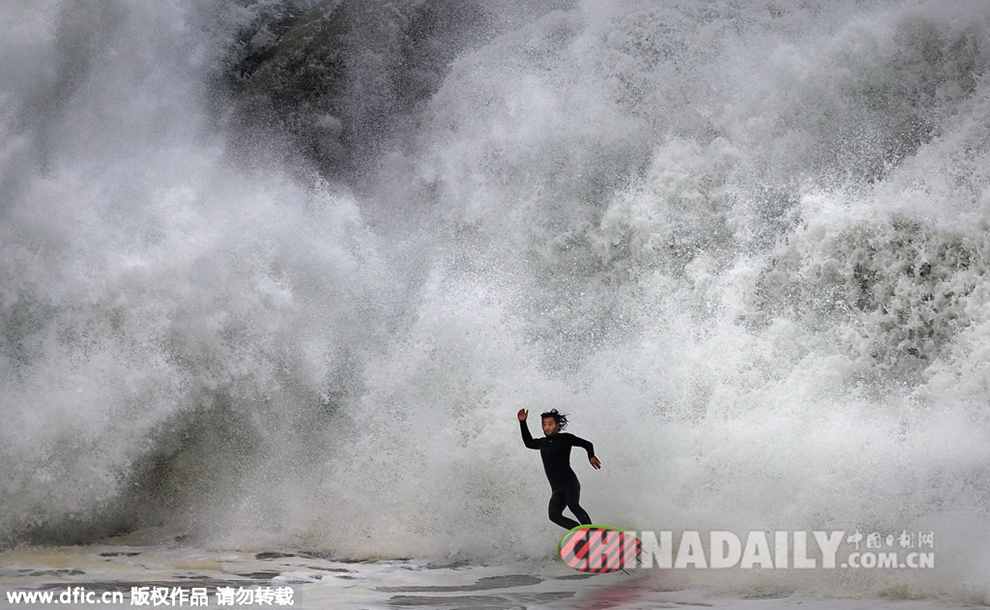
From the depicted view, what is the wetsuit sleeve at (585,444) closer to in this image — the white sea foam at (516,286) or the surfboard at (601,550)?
the surfboard at (601,550)

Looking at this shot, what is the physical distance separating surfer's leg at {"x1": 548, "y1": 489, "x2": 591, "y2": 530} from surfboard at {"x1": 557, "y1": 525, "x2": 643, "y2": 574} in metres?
0.24

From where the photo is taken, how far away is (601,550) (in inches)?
254

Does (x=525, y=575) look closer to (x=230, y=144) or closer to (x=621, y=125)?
(x=621, y=125)

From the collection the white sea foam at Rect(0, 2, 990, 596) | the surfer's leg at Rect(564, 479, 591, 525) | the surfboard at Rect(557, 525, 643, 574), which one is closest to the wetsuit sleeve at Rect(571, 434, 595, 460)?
the surfer's leg at Rect(564, 479, 591, 525)

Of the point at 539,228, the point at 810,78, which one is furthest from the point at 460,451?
the point at 810,78

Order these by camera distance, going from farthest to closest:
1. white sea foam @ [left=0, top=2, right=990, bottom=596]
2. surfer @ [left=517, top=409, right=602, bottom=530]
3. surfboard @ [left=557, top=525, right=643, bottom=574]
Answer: white sea foam @ [left=0, top=2, right=990, bottom=596] < surfboard @ [left=557, top=525, right=643, bottom=574] < surfer @ [left=517, top=409, right=602, bottom=530]

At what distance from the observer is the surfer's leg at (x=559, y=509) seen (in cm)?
606

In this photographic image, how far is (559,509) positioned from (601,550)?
1.89 ft

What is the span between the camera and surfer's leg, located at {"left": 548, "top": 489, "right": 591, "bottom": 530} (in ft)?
19.9

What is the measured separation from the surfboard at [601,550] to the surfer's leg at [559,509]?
24 centimetres

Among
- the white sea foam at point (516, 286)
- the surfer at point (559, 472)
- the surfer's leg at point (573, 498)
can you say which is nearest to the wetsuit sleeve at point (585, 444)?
the surfer at point (559, 472)

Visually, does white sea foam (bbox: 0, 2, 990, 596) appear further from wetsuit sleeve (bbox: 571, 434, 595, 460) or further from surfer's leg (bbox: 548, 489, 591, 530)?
wetsuit sleeve (bbox: 571, 434, 595, 460)

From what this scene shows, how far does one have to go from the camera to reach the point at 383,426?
8297mm

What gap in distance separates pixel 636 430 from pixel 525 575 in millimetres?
1531
